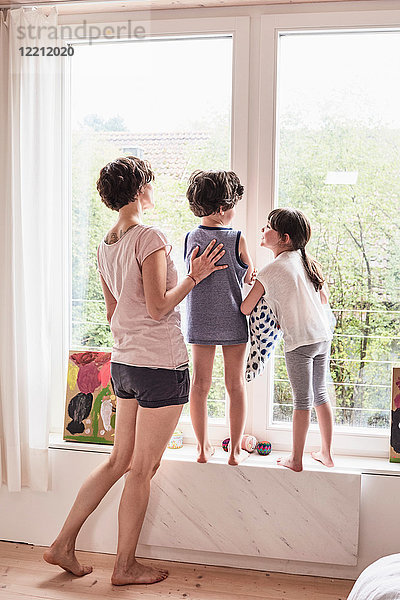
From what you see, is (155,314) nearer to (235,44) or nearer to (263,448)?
(263,448)

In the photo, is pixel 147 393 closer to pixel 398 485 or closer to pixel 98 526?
pixel 98 526

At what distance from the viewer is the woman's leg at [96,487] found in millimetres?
2645

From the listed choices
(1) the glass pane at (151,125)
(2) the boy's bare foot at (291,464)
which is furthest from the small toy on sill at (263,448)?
(1) the glass pane at (151,125)

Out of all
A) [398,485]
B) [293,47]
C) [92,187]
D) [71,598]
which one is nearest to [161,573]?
[71,598]

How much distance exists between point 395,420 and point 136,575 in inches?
48.2

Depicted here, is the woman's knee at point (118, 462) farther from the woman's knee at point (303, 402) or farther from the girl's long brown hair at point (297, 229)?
the girl's long brown hair at point (297, 229)

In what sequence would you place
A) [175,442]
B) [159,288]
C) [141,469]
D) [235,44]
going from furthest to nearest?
1. [175,442]
2. [235,44]
3. [141,469]
4. [159,288]

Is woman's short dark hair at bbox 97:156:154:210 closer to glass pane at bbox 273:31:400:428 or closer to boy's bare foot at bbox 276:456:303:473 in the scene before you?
glass pane at bbox 273:31:400:428

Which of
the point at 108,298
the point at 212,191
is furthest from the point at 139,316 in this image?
the point at 212,191

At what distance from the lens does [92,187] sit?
10.0ft

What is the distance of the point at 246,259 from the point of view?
2689 millimetres

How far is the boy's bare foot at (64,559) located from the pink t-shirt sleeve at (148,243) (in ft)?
3.96

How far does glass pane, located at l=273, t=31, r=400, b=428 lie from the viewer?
2768 millimetres

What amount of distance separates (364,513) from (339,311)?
843 mm
